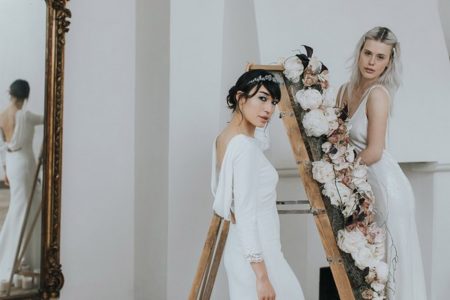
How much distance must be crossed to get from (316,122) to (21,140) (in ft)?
4.85

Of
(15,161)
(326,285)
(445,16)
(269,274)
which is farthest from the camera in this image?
(445,16)

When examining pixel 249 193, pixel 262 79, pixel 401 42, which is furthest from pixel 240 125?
pixel 401 42

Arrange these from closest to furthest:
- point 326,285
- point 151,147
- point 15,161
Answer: point 15,161 < point 151,147 < point 326,285

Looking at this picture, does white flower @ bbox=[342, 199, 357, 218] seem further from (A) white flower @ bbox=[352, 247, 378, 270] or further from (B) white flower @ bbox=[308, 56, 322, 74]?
(B) white flower @ bbox=[308, 56, 322, 74]

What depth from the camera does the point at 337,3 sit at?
406 centimetres

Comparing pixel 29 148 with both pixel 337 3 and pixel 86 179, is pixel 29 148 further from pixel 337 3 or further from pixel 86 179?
pixel 337 3

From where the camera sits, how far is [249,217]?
249cm

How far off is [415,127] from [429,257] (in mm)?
871

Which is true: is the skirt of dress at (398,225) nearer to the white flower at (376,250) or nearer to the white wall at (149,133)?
the white flower at (376,250)

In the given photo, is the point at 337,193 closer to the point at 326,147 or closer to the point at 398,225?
the point at 326,147

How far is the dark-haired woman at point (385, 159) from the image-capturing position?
3119 mm

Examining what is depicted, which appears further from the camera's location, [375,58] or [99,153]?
[99,153]

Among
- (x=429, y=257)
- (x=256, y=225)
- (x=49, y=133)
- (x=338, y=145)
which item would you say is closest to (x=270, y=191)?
(x=256, y=225)

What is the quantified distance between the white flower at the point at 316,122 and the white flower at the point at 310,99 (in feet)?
0.08
